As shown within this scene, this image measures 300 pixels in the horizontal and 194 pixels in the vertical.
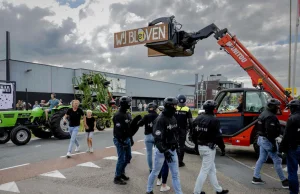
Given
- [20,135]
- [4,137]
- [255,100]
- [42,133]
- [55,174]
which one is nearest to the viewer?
[55,174]

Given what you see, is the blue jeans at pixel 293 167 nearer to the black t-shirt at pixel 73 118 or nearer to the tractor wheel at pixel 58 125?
the black t-shirt at pixel 73 118

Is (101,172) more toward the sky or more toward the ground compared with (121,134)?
more toward the ground

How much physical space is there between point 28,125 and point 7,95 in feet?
13.6

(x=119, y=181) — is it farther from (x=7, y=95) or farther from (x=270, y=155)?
(x=7, y=95)

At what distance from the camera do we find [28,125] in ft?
38.6

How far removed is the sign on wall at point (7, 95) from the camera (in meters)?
14.6

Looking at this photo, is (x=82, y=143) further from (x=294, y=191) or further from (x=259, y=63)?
(x=294, y=191)

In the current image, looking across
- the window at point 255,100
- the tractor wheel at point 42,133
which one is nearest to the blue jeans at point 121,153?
the window at point 255,100

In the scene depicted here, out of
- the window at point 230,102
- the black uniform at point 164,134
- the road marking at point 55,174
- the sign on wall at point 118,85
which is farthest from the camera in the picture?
the sign on wall at point 118,85

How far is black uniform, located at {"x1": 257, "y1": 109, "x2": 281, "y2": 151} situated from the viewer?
5.57 meters

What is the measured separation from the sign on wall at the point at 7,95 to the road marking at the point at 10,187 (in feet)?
32.9

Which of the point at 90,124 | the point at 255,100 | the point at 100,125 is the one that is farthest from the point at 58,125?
the point at 255,100

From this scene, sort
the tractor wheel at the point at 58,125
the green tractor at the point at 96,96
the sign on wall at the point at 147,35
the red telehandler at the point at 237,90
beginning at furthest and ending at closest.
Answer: the green tractor at the point at 96,96 < the tractor wheel at the point at 58,125 < the sign on wall at the point at 147,35 < the red telehandler at the point at 237,90

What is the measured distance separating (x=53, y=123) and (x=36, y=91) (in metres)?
20.6
